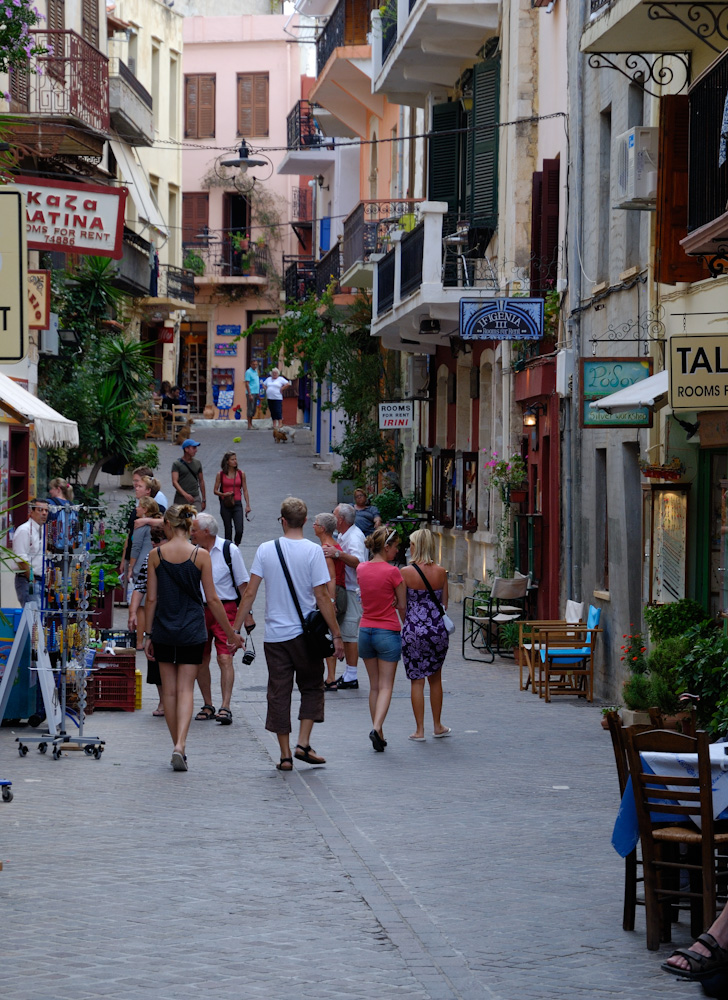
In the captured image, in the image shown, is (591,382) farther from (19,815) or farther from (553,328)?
(19,815)

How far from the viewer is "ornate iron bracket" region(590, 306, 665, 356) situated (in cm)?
1511

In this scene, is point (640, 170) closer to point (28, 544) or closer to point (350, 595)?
point (350, 595)

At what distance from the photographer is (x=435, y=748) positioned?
512 inches

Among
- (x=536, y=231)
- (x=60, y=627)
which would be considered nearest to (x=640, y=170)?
(x=60, y=627)

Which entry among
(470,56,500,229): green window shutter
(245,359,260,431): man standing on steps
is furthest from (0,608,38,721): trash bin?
(245,359,260,431): man standing on steps

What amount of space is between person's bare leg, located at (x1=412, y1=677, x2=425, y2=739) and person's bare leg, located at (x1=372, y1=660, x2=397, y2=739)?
0.83 ft

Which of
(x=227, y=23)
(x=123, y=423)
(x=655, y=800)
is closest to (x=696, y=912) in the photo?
(x=655, y=800)

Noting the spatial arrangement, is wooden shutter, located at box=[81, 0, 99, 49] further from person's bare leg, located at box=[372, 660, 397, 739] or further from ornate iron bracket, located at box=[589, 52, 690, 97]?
person's bare leg, located at box=[372, 660, 397, 739]

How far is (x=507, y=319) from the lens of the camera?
19719mm

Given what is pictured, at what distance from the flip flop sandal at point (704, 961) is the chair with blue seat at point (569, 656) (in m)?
10.2

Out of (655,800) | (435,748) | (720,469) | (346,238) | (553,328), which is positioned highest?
(346,238)

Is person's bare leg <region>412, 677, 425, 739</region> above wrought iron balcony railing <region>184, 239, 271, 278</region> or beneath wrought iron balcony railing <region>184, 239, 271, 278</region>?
beneath

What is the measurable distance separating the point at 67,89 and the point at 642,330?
14237mm

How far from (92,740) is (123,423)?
15414mm
